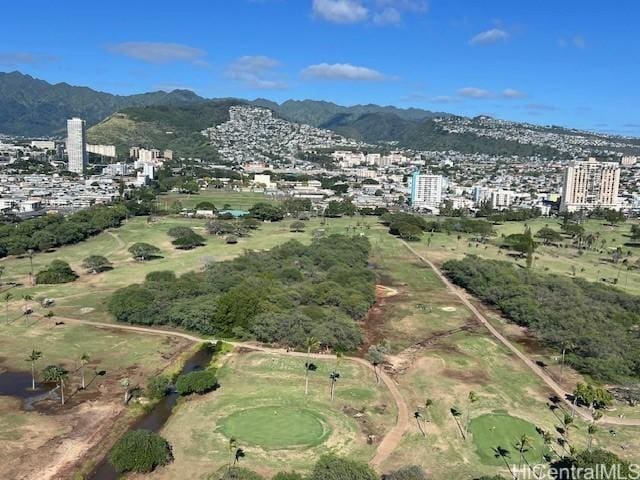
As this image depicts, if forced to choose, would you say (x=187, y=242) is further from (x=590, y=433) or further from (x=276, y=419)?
(x=590, y=433)

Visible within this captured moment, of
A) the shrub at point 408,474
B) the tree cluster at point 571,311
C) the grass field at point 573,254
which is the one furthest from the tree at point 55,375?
the grass field at point 573,254

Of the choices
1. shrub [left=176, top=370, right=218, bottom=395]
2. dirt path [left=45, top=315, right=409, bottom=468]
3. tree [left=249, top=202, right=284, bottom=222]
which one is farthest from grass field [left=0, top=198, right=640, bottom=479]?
tree [left=249, top=202, right=284, bottom=222]

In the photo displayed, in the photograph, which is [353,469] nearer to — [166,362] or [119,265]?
[166,362]

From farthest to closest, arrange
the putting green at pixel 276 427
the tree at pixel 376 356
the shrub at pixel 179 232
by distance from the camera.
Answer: the shrub at pixel 179 232, the tree at pixel 376 356, the putting green at pixel 276 427

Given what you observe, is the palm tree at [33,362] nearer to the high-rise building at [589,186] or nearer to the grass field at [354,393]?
the grass field at [354,393]

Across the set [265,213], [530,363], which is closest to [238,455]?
[530,363]

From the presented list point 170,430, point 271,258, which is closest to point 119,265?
point 271,258
